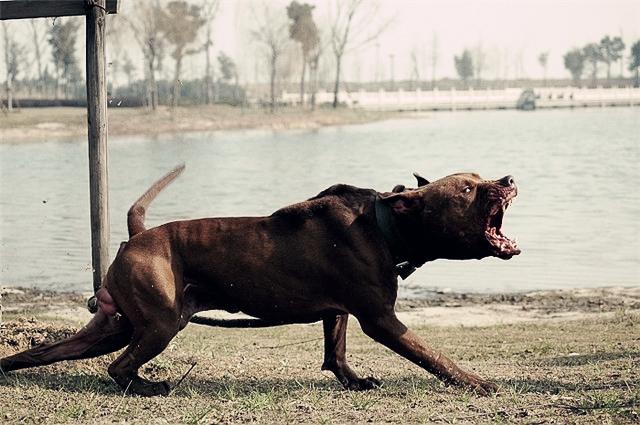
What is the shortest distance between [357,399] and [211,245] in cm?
134

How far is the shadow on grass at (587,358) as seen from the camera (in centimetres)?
871

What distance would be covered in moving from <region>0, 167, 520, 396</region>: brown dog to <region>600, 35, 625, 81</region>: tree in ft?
597

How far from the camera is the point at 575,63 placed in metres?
190

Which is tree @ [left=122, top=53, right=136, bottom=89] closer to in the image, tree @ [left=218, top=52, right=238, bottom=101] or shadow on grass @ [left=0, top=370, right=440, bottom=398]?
tree @ [left=218, top=52, right=238, bottom=101]

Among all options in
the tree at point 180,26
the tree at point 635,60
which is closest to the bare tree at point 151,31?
the tree at point 180,26

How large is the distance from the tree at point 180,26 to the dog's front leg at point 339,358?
72859mm

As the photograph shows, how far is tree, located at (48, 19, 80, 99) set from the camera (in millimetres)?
73812

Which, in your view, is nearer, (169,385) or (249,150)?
(169,385)

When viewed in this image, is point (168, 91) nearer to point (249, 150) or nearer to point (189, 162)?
point (249, 150)

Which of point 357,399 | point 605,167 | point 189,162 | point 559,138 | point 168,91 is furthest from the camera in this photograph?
point 168,91

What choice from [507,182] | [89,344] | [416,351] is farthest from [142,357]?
[507,182]

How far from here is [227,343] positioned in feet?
35.5

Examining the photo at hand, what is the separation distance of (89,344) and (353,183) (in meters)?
31.8

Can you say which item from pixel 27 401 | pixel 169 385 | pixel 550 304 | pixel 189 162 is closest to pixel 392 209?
pixel 169 385
